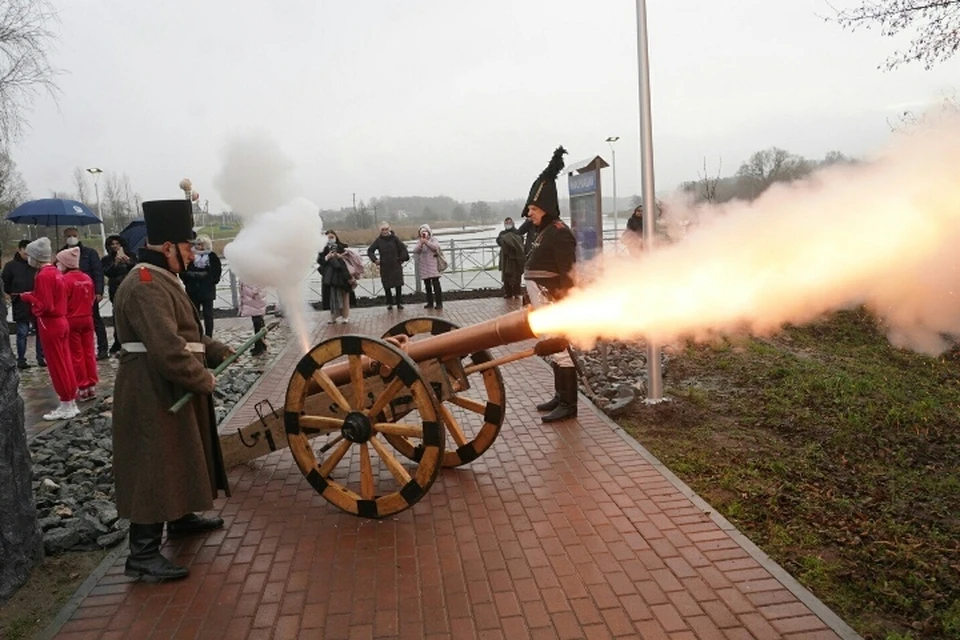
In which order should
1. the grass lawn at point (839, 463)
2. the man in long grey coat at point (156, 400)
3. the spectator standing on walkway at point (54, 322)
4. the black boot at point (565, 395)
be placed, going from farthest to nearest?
1. the spectator standing on walkway at point (54, 322)
2. the black boot at point (565, 395)
3. the man in long grey coat at point (156, 400)
4. the grass lawn at point (839, 463)

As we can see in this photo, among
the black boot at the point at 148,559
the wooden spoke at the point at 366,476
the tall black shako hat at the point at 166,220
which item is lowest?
the black boot at the point at 148,559

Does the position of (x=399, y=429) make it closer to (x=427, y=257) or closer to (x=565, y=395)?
(x=565, y=395)

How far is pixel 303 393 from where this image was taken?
16.4ft

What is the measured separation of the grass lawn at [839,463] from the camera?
12.9ft

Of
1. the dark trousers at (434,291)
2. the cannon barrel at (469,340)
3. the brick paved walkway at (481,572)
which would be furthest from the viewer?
the dark trousers at (434,291)

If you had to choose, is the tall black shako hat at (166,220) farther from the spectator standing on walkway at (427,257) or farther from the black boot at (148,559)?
the spectator standing on walkway at (427,257)

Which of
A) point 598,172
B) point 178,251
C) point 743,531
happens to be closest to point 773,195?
point 743,531

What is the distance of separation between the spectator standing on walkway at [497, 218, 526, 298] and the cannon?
35.7 feet

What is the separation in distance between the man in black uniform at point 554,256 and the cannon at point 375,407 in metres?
1.43

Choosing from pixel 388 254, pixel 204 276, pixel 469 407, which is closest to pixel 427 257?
pixel 388 254

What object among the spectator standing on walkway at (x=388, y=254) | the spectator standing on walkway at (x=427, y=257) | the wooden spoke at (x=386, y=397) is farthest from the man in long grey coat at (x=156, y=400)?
the spectator standing on walkway at (x=427, y=257)

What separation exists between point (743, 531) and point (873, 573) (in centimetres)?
75

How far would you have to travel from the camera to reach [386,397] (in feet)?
15.4

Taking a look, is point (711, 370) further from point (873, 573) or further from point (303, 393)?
point (303, 393)
